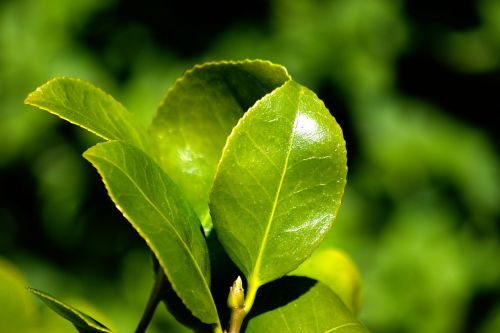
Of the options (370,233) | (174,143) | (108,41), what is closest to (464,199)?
(370,233)

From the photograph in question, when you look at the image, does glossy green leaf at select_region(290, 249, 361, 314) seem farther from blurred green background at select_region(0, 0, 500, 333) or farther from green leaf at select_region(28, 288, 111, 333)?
blurred green background at select_region(0, 0, 500, 333)

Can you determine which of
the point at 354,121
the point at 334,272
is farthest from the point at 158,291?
the point at 354,121

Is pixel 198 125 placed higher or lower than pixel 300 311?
higher

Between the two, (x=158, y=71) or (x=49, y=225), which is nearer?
(x=158, y=71)

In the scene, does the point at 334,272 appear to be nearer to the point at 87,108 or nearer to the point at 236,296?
the point at 236,296

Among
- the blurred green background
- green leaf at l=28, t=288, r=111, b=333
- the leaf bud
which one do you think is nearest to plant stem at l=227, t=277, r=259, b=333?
the leaf bud

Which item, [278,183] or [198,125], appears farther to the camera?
[198,125]

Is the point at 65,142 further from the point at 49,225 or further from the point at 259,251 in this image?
the point at 259,251
